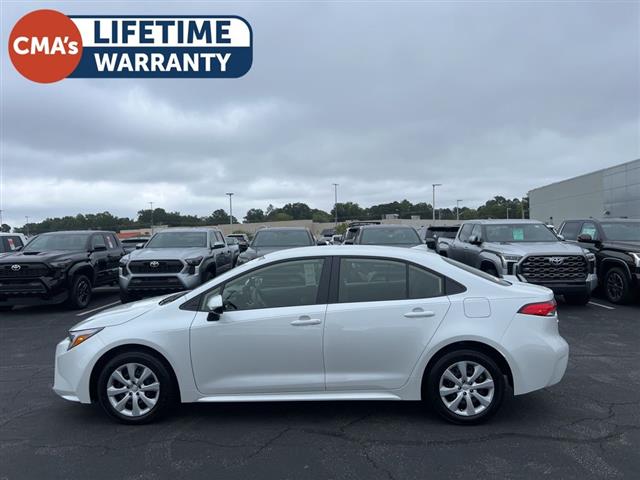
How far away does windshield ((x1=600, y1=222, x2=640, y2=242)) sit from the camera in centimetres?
1073

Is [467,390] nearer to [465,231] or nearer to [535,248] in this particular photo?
[535,248]

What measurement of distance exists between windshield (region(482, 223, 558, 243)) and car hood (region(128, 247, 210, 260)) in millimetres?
6630

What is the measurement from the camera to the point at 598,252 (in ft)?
34.6

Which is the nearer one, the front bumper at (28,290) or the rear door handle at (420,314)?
the rear door handle at (420,314)

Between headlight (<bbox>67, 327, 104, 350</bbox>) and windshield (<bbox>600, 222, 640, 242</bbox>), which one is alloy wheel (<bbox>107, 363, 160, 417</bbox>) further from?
windshield (<bbox>600, 222, 640, 242</bbox>)

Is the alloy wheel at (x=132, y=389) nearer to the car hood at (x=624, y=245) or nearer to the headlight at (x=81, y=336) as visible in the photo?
the headlight at (x=81, y=336)

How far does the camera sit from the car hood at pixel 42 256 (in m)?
9.72

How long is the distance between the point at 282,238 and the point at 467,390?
8270mm

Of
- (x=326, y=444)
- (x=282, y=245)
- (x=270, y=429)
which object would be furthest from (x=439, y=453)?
(x=282, y=245)

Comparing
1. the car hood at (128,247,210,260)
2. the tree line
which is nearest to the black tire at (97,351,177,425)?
the car hood at (128,247,210,260)

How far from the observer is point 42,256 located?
9.98m

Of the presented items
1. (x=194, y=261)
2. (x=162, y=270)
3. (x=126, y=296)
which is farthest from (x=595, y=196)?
(x=126, y=296)

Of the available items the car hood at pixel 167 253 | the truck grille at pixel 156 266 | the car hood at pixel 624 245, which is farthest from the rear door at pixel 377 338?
the car hood at pixel 624 245

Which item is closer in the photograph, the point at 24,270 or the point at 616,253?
the point at 24,270
